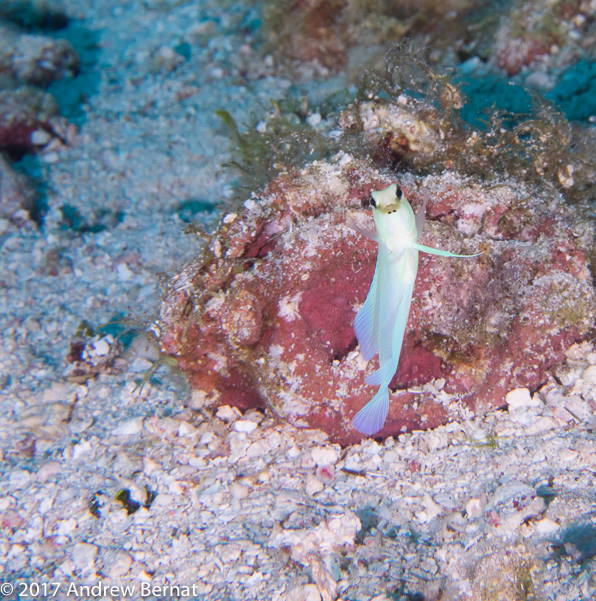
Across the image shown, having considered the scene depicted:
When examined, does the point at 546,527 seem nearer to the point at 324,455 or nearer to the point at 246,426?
the point at 324,455

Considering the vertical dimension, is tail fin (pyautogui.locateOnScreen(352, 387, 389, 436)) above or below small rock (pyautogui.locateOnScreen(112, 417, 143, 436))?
above

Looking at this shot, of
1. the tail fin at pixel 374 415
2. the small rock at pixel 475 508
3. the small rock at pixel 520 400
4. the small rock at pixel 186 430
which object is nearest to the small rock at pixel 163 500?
the small rock at pixel 186 430

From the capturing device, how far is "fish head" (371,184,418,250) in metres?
1.97

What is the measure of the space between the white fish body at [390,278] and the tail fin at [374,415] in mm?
42

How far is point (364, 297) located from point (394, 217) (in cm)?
82

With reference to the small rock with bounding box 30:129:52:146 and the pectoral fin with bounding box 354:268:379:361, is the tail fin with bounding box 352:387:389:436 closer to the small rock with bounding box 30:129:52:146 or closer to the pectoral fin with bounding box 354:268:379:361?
the pectoral fin with bounding box 354:268:379:361

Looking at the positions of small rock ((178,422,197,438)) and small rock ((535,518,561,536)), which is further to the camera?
small rock ((178,422,197,438))

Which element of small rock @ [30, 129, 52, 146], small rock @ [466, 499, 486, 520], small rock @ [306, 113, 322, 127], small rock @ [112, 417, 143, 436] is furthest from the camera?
small rock @ [30, 129, 52, 146]

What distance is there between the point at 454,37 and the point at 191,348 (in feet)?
19.1

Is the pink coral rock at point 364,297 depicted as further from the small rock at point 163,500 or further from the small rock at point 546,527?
the small rock at point 163,500

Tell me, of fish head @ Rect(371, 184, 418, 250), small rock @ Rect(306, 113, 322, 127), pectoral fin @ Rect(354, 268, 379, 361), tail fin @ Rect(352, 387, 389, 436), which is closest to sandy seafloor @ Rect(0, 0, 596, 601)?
tail fin @ Rect(352, 387, 389, 436)

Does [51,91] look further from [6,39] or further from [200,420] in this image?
[200,420]

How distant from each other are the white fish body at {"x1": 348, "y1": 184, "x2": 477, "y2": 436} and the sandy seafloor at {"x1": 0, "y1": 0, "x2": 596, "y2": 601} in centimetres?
83

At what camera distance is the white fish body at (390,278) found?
6.53ft
